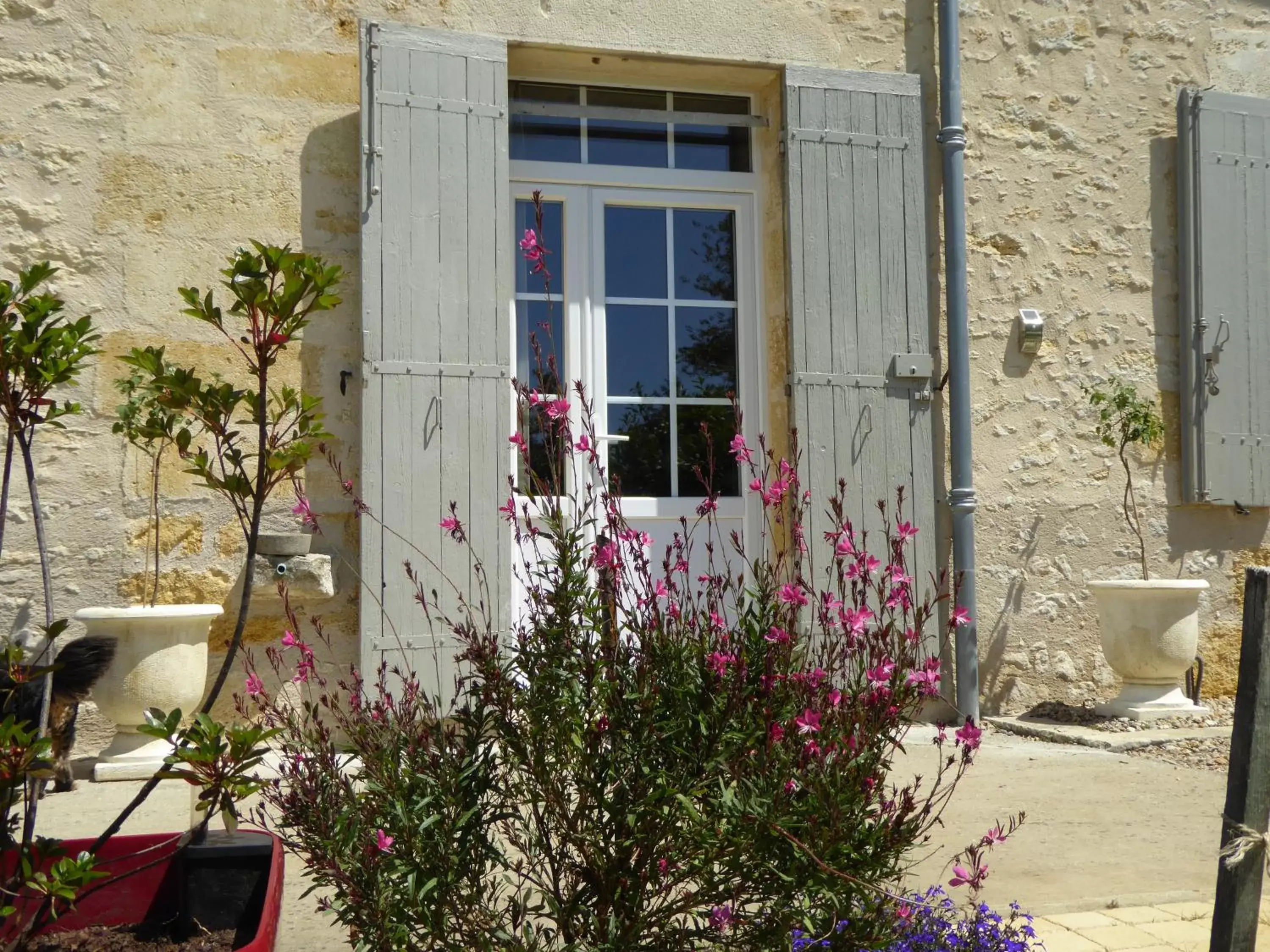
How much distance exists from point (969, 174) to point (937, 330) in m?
0.75

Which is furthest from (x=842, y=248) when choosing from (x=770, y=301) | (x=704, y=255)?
(x=704, y=255)

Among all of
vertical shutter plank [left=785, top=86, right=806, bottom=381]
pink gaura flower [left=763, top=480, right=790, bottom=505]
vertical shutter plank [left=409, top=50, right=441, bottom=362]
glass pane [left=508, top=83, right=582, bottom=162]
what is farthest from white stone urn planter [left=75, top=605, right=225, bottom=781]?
pink gaura flower [left=763, top=480, right=790, bottom=505]

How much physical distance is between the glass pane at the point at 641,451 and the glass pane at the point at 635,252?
1.72 feet

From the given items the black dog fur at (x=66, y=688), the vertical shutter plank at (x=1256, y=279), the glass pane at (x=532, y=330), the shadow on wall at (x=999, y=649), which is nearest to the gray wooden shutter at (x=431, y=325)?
the glass pane at (x=532, y=330)

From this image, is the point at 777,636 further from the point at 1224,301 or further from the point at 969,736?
the point at 1224,301

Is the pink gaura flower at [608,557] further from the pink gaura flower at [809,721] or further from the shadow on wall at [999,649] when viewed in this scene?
the shadow on wall at [999,649]

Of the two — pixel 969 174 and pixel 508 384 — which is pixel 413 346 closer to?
pixel 508 384

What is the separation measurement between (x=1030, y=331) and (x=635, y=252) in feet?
5.96

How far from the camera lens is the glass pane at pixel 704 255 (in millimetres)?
5738

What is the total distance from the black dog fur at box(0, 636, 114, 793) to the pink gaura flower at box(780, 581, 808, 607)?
221 cm

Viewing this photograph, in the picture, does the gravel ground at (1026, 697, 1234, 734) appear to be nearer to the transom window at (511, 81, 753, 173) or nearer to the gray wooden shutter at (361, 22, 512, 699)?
the gray wooden shutter at (361, 22, 512, 699)

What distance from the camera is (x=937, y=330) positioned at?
5.74 m

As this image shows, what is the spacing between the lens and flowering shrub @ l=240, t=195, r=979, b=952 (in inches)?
66.4

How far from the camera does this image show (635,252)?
5.68m
